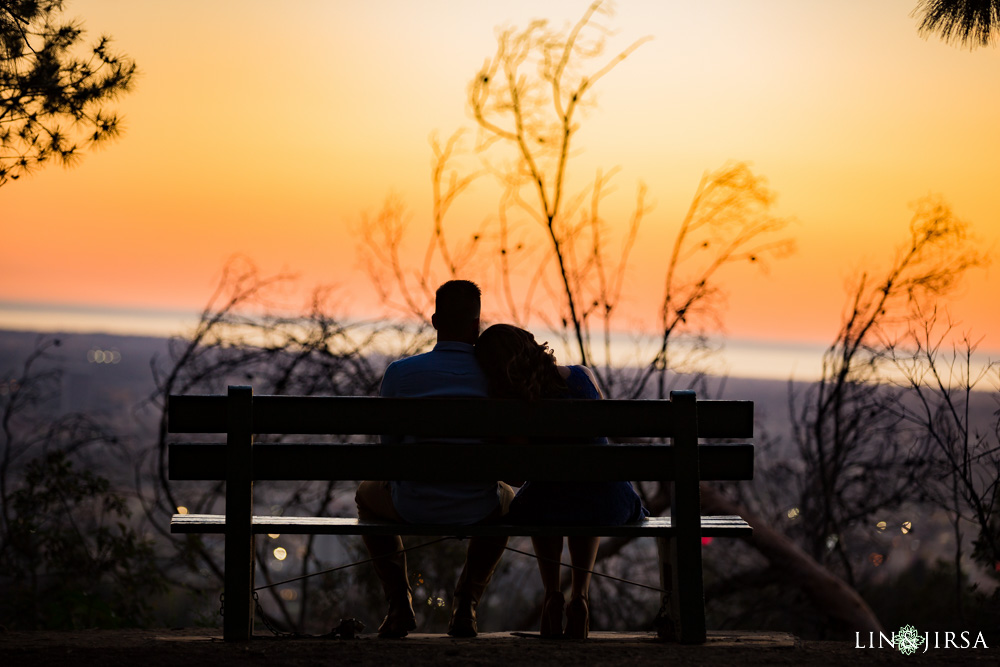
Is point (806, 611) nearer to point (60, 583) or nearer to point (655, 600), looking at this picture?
point (655, 600)

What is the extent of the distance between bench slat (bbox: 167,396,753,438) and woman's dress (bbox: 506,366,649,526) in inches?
11.0

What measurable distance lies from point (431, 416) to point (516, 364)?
39 cm

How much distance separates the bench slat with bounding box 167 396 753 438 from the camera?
11.4 feet

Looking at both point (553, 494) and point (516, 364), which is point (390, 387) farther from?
point (553, 494)

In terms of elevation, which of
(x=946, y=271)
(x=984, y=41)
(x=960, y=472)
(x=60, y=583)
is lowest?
(x=60, y=583)

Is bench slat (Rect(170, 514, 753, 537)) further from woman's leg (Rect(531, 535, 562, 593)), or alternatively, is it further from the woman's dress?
woman's leg (Rect(531, 535, 562, 593))

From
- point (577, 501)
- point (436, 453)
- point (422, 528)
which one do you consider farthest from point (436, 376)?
point (577, 501)

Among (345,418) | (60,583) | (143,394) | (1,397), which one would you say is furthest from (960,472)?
(1,397)

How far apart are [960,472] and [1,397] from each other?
871cm

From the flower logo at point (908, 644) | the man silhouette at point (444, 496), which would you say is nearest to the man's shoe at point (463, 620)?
the man silhouette at point (444, 496)

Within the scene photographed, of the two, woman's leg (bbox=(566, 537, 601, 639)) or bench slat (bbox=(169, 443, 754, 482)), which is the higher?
bench slat (bbox=(169, 443, 754, 482))

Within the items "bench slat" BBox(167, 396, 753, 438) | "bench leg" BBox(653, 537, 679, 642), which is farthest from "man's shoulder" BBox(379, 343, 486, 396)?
"bench leg" BBox(653, 537, 679, 642)

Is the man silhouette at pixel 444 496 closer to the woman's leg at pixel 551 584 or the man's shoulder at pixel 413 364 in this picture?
the man's shoulder at pixel 413 364

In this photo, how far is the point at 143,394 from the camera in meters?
8.27
